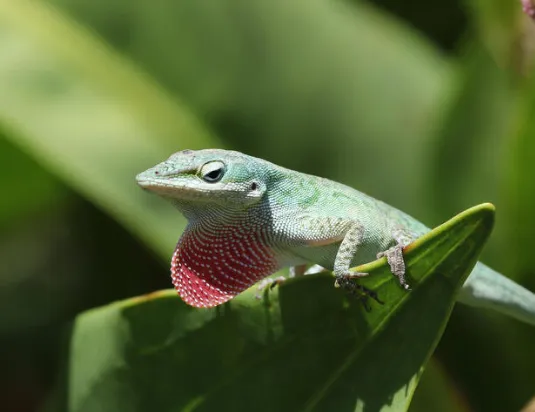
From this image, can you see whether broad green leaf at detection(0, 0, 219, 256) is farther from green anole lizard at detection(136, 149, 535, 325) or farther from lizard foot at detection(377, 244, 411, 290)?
lizard foot at detection(377, 244, 411, 290)

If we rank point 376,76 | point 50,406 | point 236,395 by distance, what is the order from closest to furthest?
1. point 236,395
2. point 50,406
3. point 376,76

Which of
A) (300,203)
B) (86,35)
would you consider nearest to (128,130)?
(86,35)

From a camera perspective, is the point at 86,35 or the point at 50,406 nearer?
the point at 50,406

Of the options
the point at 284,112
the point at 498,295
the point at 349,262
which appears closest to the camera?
the point at 349,262

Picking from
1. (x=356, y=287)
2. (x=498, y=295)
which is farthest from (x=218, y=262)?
(x=498, y=295)

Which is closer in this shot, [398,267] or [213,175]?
Answer: [398,267]

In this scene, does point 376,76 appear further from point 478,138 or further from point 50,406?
point 50,406

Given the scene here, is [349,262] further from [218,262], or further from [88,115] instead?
[88,115]
